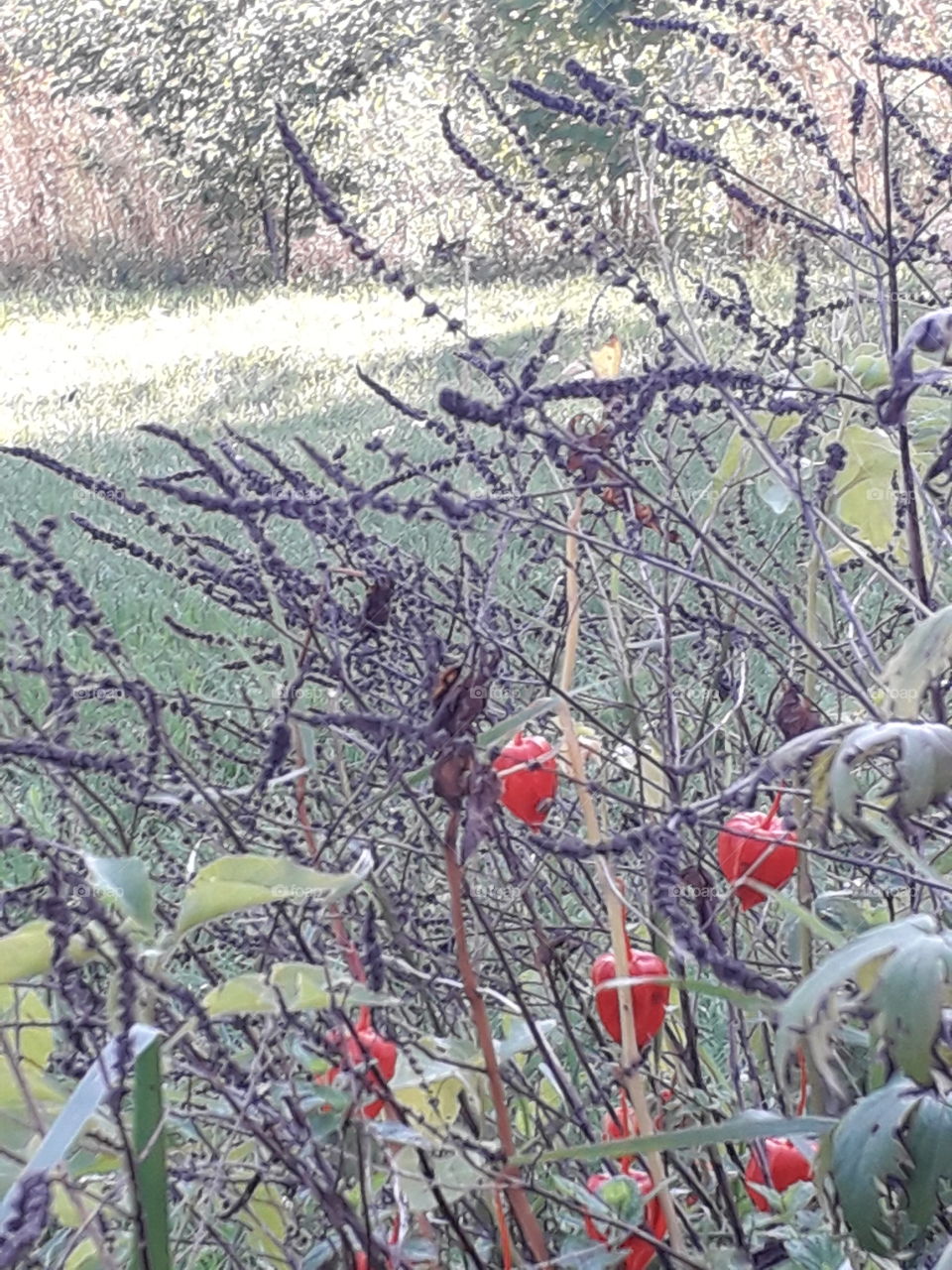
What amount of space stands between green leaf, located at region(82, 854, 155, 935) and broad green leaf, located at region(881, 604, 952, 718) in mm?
293

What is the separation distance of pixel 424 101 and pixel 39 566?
1094 cm

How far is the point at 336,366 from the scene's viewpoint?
606cm

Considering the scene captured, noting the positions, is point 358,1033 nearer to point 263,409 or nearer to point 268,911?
point 268,911

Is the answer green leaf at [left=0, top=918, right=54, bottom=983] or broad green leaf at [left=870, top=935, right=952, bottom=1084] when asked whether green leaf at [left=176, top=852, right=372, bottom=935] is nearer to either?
green leaf at [left=0, top=918, right=54, bottom=983]

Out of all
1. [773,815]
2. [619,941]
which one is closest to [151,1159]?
[619,941]

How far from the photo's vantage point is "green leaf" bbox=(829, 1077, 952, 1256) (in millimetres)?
Answer: 591

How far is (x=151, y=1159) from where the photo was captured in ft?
1.77

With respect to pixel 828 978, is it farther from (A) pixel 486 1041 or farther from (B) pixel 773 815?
(B) pixel 773 815

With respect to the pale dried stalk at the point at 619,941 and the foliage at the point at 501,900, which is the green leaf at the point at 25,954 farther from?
the pale dried stalk at the point at 619,941

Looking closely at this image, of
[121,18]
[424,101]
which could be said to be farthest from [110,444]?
[121,18]

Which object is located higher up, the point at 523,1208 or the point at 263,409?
the point at 523,1208

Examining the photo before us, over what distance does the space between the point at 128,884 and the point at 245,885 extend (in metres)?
0.05

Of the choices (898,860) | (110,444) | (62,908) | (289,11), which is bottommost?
(110,444)

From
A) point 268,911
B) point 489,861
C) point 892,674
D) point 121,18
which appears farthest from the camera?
point 121,18
